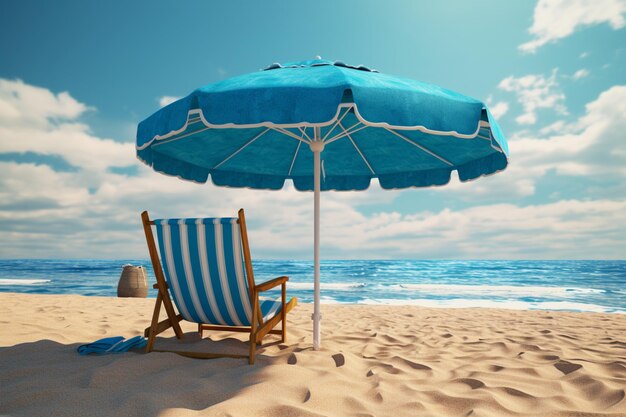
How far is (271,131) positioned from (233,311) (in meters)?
2.09

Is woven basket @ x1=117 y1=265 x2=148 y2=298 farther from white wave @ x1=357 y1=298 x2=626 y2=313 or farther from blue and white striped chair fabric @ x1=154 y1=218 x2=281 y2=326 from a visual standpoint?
blue and white striped chair fabric @ x1=154 y1=218 x2=281 y2=326

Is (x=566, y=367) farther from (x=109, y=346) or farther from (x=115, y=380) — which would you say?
(x=109, y=346)

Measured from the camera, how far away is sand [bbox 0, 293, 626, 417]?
2.09 metres

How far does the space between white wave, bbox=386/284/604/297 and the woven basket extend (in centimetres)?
1134

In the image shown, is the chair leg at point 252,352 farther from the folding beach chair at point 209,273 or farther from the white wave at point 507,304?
the white wave at point 507,304

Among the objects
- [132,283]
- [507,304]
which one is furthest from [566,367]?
[507,304]

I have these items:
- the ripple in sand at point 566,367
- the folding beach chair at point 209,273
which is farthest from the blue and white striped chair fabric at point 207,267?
the ripple in sand at point 566,367

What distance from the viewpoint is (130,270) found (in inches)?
379

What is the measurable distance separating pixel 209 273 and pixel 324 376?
3.82 feet

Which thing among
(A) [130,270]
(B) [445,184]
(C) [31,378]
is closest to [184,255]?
(C) [31,378]

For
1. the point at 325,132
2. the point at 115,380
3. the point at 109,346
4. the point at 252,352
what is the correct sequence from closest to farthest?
the point at 115,380 → the point at 252,352 → the point at 109,346 → the point at 325,132

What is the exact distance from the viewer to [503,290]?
17234 millimetres

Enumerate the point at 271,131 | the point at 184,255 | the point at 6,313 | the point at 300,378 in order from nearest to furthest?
the point at 300,378 → the point at 184,255 → the point at 271,131 → the point at 6,313

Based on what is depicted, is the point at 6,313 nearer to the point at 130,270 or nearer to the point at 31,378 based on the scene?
the point at 31,378
